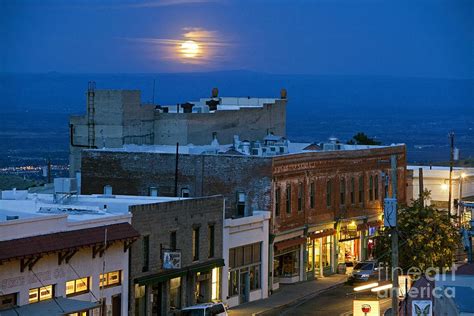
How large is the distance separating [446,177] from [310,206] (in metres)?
25.8

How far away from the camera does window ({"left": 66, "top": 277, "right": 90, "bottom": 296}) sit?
48.7m

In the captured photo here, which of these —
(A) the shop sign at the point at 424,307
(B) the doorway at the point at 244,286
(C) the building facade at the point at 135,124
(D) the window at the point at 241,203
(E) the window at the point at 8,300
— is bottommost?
(B) the doorway at the point at 244,286

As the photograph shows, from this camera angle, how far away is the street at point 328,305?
60.5 meters

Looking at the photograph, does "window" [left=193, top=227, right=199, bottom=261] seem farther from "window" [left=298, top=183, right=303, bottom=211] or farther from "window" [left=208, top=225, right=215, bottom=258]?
"window" [left=298, top=183, right=303, bottom=211]

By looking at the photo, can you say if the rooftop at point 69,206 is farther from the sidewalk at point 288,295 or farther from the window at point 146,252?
the sidewalk at point 288,295

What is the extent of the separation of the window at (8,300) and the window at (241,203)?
983 inches

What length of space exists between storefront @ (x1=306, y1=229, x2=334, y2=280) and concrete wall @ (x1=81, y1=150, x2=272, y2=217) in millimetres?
6324

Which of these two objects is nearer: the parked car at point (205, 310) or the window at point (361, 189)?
the parked car at point (205, 310)

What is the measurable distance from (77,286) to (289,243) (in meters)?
23.1

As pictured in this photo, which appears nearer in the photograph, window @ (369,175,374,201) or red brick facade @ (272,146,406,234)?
red brick facade @ (272,146,406,234)

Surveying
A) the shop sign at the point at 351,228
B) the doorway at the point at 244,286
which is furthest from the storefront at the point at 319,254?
the doorway at the point at 244,286

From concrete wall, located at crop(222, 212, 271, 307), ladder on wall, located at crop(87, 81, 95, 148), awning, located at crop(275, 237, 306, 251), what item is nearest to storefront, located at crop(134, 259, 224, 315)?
concrete wall, located at crop(222, 212, 271, 307)

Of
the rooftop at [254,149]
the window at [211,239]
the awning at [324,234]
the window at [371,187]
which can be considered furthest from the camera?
the window at [371,187]

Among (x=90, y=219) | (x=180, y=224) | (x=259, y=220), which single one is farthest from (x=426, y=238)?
(x=90, y=219)
